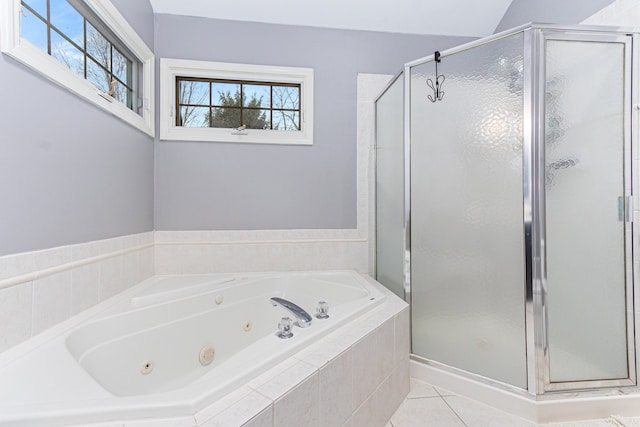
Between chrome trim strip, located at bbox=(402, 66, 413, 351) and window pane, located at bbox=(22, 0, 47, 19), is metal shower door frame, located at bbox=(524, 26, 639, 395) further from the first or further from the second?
window pane, located at bbox=(22, 0, 47, 19)

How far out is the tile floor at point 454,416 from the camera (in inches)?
Answer: 50.9

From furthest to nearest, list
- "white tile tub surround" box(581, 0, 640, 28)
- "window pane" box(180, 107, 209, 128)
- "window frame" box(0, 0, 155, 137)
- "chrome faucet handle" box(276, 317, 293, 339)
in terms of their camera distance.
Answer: "window pane" box(180, 107, 209, 128)
"white tile tub surround" box(581, 0, 640, 28)
"chrome faucet handle" box(276, 317, 293, 339)
"window frame" box(0, 0, 155, 137)

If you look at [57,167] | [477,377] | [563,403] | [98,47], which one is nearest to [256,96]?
[98,47]

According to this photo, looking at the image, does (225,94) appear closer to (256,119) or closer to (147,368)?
(256,119)

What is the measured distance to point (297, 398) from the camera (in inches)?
31.5

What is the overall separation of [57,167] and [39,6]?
2.10ft

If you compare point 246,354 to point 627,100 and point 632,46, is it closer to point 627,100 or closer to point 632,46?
point 627,100

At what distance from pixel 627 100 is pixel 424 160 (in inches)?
37.3

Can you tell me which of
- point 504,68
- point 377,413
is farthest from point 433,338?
point 504,68

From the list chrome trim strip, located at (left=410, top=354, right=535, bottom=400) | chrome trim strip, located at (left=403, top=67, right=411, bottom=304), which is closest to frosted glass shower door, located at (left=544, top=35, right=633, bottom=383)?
chrome trim strip, located at (left=410, top=354, right=535, bottom=400)

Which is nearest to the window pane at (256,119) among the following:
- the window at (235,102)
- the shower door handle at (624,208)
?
the window at (235,102)

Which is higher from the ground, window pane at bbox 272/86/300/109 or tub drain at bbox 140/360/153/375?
window pane at bbox 272/86/300/109

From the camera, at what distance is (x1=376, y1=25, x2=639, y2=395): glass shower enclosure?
132 centimetres

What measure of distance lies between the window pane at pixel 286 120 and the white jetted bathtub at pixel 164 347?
3.67ft
